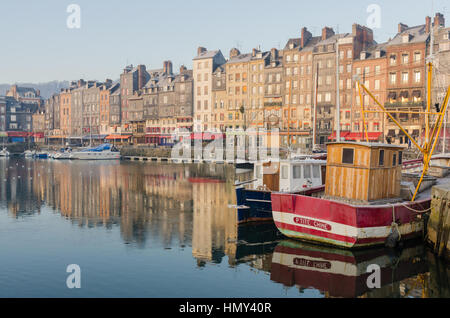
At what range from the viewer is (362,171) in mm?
19891

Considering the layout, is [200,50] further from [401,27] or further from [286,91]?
[401,27]

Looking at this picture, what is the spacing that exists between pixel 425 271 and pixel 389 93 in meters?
53.7

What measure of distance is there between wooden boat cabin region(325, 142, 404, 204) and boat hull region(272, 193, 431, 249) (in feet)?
3.46

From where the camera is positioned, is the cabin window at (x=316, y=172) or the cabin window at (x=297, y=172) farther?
the cabin window at (x=316, y=172)

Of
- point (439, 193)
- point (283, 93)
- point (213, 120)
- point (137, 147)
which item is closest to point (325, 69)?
point (283, 93)

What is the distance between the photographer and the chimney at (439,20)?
64069mm

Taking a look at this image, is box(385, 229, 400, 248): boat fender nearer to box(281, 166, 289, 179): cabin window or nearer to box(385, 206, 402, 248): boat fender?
box(385, 206, 402, 248): boat fender

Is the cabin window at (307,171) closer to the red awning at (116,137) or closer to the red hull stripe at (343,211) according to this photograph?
the red hull stripe at (343,211)

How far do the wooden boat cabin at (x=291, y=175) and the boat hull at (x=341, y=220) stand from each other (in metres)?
3.73

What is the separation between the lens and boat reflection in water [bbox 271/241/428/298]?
15969mm

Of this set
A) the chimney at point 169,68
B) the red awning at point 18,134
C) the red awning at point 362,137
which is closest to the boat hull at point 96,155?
the chimney at point 169,68

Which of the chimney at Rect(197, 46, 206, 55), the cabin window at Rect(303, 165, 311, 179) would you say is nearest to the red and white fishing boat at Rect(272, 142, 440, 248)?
the cabin window at Rect(303, 165, 311, 179)
